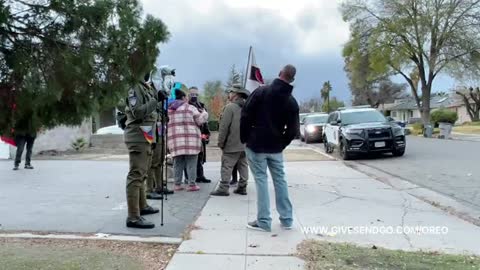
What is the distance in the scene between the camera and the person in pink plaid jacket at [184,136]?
8.64 m

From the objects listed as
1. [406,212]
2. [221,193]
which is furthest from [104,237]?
[406,212]

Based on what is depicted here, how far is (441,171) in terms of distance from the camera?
12.3 m

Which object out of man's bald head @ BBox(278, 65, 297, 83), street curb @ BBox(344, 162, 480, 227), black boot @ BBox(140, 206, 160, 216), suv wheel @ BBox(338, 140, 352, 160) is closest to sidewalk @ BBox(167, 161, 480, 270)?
street curb @ BBox(344, 162, 480, 227)

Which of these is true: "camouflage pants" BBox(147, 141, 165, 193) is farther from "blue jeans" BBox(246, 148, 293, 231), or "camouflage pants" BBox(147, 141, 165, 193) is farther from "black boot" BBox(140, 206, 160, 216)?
"blue jeans" BBox(246, 148, 293, 231)

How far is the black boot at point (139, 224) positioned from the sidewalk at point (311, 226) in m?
0.54

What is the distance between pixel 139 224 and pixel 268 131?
188 cm

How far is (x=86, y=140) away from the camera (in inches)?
854

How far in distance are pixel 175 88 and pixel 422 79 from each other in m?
38.3

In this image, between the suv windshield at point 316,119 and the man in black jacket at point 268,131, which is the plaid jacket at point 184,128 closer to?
the man in black jacket at point 268,131

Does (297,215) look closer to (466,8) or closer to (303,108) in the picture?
(466,8)

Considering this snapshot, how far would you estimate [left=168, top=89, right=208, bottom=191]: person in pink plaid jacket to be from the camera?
8.64 m

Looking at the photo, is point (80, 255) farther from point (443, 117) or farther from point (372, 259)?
point (443, 117)

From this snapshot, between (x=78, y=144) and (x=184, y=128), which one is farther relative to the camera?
(x=78, y=144)

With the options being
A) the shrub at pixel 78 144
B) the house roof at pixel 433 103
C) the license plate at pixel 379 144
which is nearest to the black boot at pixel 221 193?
the license plate at pixel 379 144
